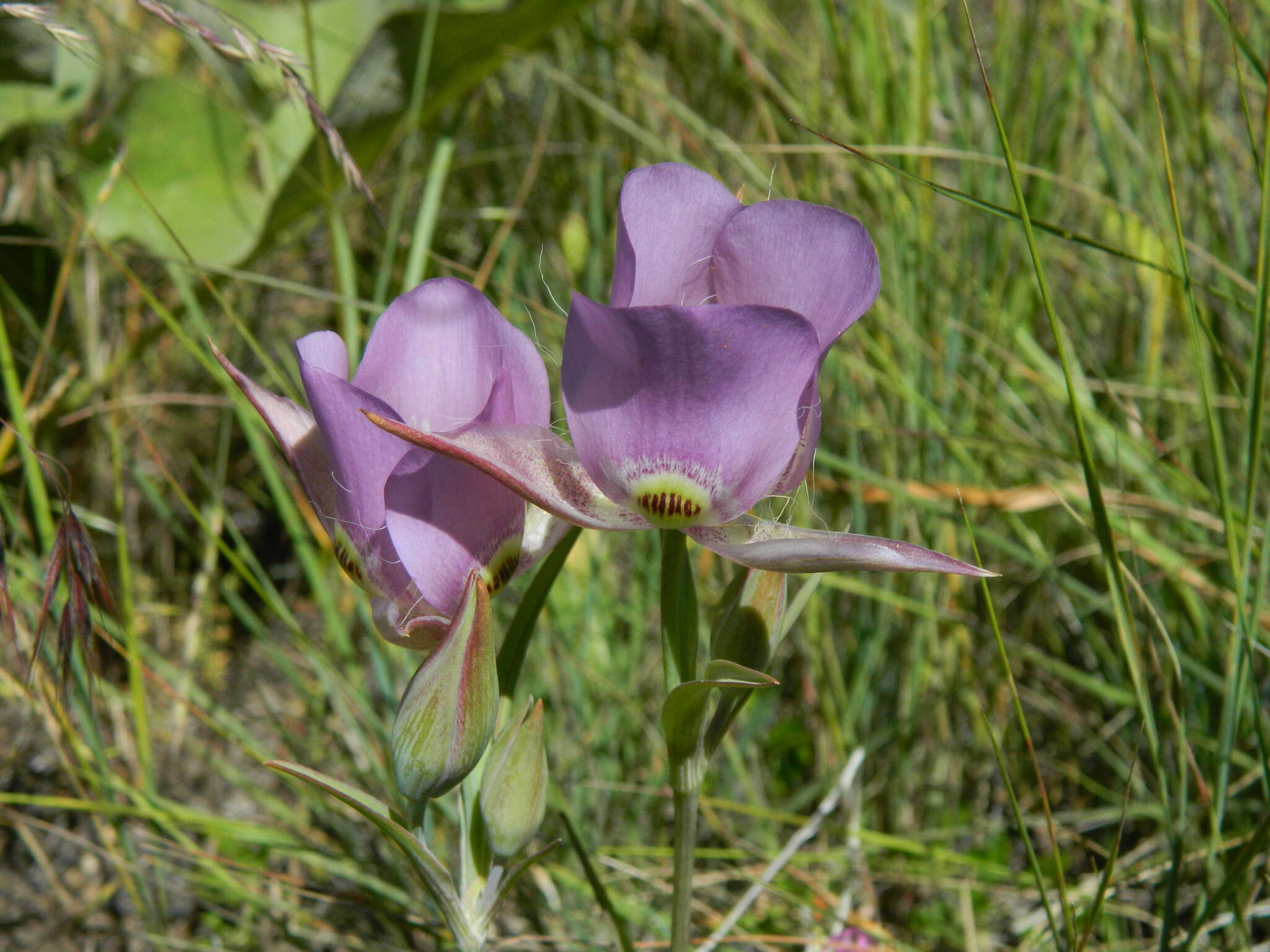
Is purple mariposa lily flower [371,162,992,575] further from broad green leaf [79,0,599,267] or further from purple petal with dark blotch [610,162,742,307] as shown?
broad green leaf [79,0,599,267]

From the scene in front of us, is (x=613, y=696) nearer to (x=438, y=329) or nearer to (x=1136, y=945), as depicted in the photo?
(x=1136, y=945)

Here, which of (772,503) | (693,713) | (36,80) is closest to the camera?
(693,713)

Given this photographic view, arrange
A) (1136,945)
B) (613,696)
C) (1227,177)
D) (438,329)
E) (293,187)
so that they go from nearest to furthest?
(438,329) → (1136,945) → (613,696) → (1227,177) → (293,187)

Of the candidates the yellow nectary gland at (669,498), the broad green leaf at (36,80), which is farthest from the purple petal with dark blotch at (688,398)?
the broad green leaf at (36,80)

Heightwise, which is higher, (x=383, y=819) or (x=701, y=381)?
(x=701, y=381)

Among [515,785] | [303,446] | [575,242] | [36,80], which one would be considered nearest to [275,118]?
[36,80]

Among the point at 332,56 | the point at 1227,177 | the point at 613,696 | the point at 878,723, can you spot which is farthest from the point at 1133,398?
the point at 332,56

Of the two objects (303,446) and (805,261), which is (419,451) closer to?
(303,446)
